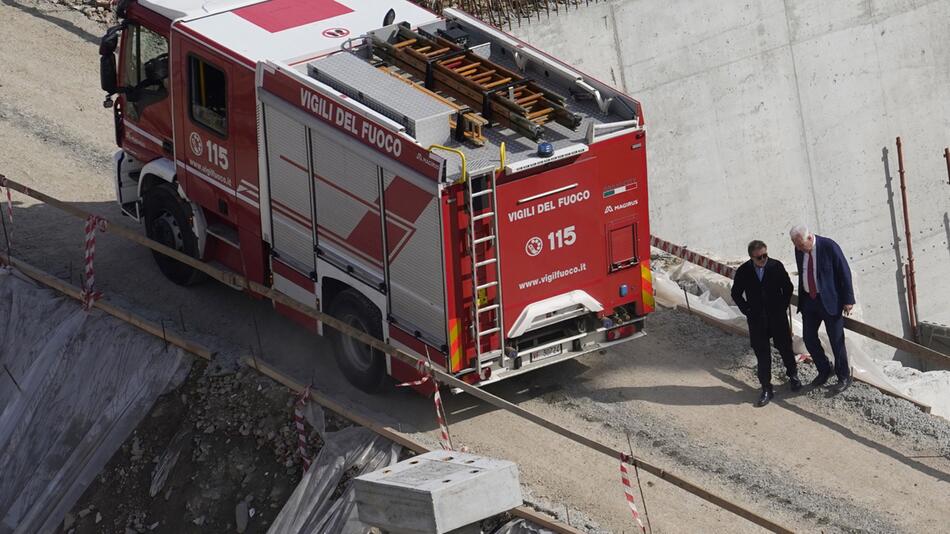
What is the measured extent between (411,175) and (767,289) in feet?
10.6

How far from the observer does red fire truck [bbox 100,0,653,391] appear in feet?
37.0

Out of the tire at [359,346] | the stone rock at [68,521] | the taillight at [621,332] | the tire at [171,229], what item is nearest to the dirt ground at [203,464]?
the stone rock at [68,521]

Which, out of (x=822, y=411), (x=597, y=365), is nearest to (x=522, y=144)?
(x=597, y=365)

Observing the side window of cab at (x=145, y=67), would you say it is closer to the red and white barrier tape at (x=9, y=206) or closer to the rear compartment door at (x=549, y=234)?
the red and white barrier tape at (x=9, y=206)

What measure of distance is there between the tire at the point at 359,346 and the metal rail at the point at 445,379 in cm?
16

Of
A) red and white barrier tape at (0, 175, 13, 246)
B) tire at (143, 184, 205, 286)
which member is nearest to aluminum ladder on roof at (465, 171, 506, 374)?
tire at (143, 184, 205, 286)

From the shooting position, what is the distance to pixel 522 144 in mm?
11523

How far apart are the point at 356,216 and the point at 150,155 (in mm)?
3709

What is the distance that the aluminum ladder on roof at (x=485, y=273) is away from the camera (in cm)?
1105

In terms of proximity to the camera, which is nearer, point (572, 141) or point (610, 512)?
point (610, 512)

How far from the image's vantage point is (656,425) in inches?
473

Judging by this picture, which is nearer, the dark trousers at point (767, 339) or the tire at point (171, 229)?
the dark trousers at point (767, 339)

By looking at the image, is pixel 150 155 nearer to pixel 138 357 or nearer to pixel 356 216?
pixel 138 357

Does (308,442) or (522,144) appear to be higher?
(522,144)
